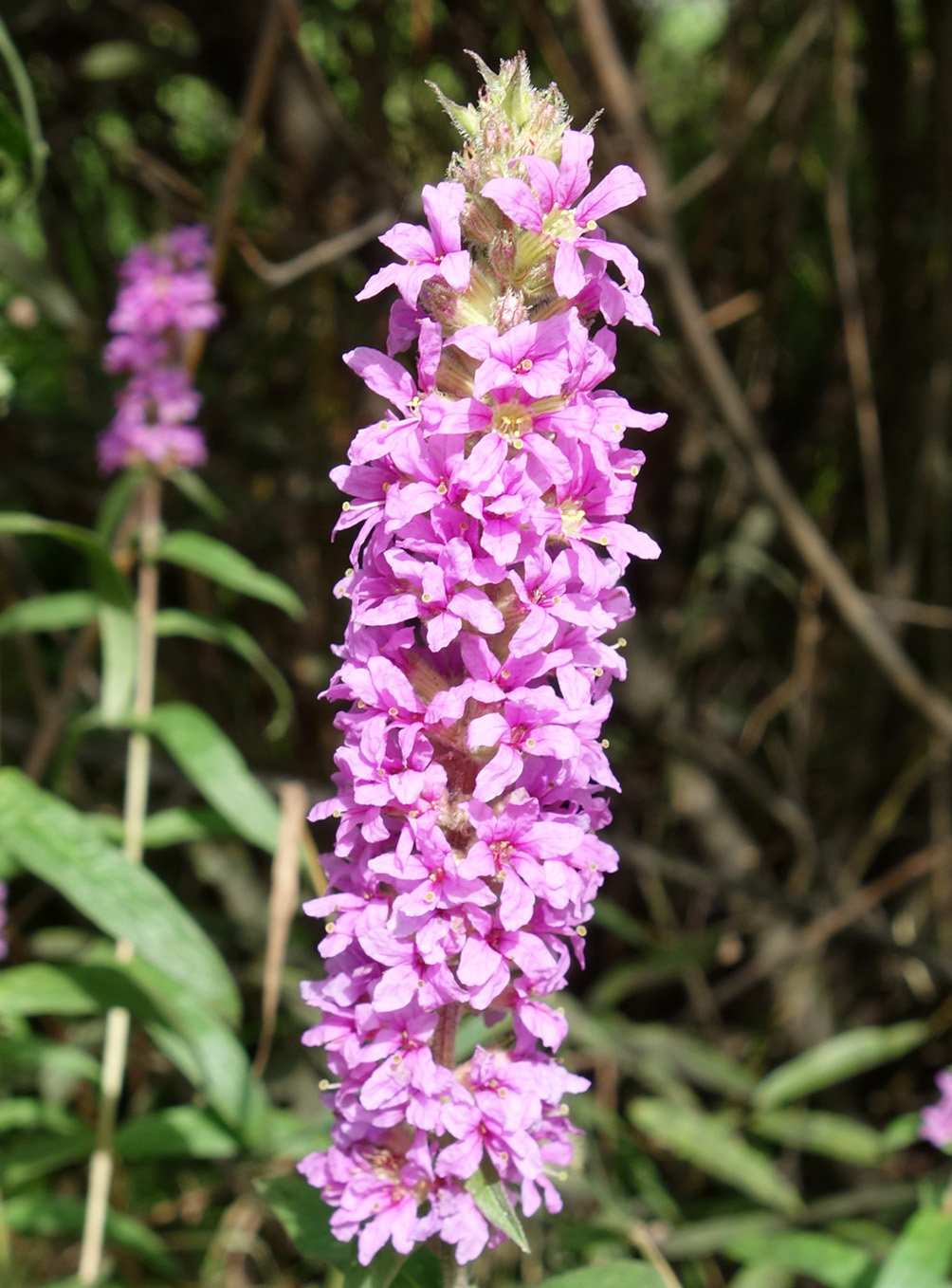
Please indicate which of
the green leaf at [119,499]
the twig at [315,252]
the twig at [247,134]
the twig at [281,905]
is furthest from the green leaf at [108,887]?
the twig at [247,134]

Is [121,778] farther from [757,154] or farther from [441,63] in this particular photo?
[757,154]

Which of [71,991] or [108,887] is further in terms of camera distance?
[71,991]

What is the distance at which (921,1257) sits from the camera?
1.86 m

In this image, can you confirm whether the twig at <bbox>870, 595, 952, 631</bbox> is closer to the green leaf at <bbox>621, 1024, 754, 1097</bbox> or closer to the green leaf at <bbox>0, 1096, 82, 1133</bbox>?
the green leaf at <bbox>621, 1024, 754, 1097</bbox>

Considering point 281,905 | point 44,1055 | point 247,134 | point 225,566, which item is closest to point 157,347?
point 247,134

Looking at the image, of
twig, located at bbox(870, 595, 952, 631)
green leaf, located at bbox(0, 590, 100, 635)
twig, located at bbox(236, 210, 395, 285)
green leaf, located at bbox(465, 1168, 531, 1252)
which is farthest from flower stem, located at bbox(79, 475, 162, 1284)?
twig, located at bbox(870, 595, 952, 631)

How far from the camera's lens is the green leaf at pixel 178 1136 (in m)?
1.98

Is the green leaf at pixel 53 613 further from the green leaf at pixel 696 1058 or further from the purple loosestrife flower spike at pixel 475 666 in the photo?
the green leaf at pixel 696 1058

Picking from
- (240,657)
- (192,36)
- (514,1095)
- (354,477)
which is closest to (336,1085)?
(514,1095)

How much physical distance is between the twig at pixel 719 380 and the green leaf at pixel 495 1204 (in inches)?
79.7

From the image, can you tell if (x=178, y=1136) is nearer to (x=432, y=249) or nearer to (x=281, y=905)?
(x=281, y=905)

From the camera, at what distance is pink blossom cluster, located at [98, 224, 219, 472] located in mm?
2633

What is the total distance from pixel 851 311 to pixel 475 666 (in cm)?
242

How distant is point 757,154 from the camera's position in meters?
3.54
